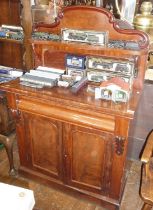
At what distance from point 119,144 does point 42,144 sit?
0.65 metres

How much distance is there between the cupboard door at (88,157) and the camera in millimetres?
1645

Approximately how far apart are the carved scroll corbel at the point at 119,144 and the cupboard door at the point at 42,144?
16.9 inches

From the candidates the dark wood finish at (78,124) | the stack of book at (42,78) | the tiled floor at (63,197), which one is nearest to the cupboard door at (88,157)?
the dark wood finish at (78,124)

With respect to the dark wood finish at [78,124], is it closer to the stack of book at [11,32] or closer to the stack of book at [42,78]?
the stack of book at [42,78]

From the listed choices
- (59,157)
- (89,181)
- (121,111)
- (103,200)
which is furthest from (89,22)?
(103,200)

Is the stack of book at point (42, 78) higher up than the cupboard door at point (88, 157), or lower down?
higher up

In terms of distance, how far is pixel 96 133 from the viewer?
1.62 meters

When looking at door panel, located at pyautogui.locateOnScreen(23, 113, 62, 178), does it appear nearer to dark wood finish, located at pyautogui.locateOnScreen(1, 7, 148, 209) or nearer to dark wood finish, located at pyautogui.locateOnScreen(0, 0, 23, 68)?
dark wood finish, located at pyautogui.locateOnScreen(1, 7, 148, 209)

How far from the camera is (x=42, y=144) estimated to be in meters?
1.90

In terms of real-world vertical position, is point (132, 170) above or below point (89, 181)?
below

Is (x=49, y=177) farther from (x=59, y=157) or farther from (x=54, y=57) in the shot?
(x=54, y=57)

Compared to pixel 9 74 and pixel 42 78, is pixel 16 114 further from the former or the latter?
pixel 9 74

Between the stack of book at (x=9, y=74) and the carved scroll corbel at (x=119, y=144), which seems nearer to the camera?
the carved scroll corbel at (x=119, y=144)

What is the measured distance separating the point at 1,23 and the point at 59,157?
1508 mm
